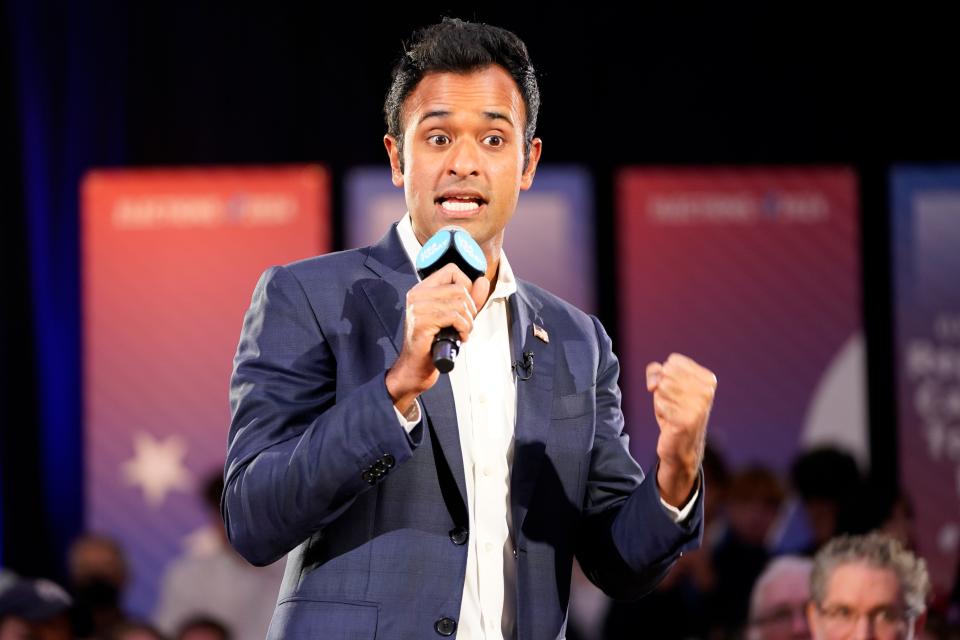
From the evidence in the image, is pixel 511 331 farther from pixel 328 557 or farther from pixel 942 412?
pixel 942 412

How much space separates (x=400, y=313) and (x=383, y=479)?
0.83ft

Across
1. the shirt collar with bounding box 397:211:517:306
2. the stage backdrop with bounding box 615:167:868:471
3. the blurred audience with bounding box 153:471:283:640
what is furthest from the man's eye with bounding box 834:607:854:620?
the stage backdrop with bounding box 615:167:868:471

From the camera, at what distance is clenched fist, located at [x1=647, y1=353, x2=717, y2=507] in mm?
1880

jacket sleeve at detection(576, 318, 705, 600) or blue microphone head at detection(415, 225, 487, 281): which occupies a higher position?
blue microphone head at detection(415, 225, 487, 281)

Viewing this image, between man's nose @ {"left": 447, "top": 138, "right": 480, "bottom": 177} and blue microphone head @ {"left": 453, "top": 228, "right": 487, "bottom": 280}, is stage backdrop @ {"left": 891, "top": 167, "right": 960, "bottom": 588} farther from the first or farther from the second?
blue microphone head @ {"left": 453, "top": 228, "right": 487, "bottom": 280}

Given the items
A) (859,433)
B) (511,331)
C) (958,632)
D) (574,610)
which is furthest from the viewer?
(859,433)

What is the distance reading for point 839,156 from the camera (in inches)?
265

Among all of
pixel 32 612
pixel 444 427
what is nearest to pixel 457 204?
pixel 444 427

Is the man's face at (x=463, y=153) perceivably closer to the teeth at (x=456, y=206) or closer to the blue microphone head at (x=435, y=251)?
the teeth at (x=456, y=206)

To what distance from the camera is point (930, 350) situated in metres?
6.36

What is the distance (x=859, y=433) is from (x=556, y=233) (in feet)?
5.42

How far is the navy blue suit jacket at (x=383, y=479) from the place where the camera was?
68.7 inches

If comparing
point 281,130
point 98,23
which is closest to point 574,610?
point 281,130

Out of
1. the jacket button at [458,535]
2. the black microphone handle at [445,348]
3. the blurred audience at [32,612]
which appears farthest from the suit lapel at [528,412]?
the blurred audience at [32,612]
